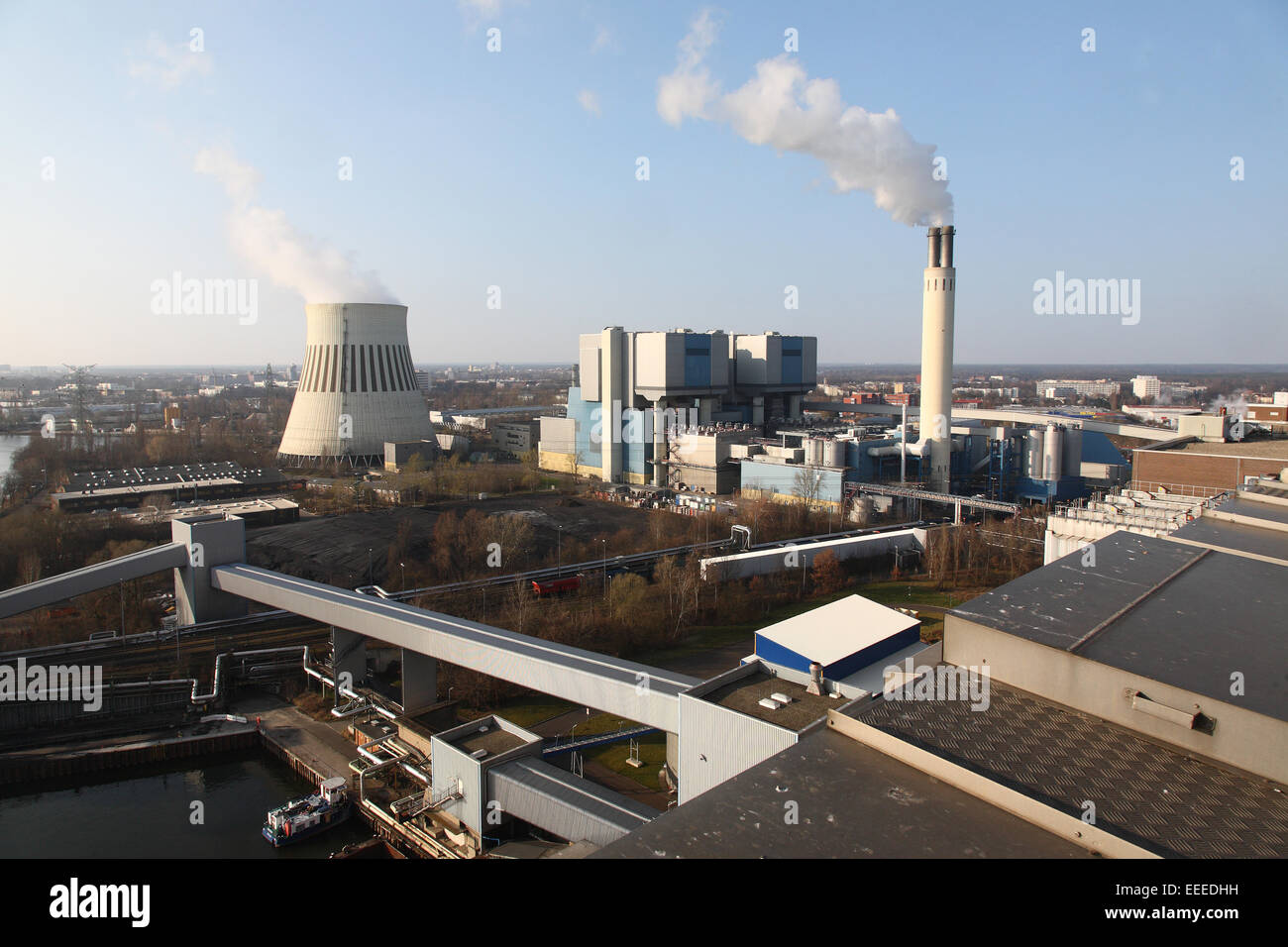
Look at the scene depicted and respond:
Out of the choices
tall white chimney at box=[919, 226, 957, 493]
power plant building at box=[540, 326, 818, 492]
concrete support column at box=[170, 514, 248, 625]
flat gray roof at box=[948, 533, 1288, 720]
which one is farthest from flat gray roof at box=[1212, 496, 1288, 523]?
concrete support column at box=[170, 514, 248, 625]

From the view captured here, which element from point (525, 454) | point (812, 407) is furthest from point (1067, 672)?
point (812, 407)

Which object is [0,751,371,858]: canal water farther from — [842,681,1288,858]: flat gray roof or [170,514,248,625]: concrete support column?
[842,681,1288,858]: flat gray roof

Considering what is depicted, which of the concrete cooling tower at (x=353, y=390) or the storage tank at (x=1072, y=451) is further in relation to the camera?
the concrete cooling tower at (x=353, y=390)

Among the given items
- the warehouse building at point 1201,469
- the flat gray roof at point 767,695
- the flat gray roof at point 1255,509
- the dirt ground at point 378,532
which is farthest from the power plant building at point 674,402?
the flat gray roof at point 767,695

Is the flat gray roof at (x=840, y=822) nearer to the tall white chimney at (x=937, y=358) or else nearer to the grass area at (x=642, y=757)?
the grass area at (x=642, y=757)

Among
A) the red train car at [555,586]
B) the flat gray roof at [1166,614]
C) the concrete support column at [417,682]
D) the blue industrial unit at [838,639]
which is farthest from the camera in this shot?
the red train car at [555,586]

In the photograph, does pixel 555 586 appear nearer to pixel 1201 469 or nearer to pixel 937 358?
pixel 1201 469

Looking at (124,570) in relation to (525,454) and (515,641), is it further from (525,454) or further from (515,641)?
(525,454)

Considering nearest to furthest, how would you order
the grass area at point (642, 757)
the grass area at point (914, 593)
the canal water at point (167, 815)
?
the canal water at point (167, 815)
the grass area at point (642, 757)
the grass area at point (914, 593)

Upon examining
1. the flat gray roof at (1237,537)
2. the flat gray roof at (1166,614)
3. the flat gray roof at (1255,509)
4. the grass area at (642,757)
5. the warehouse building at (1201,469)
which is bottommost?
the grass area at (642,757)
